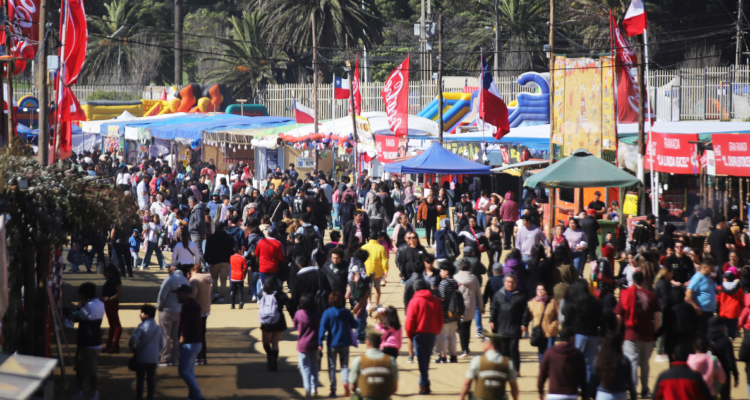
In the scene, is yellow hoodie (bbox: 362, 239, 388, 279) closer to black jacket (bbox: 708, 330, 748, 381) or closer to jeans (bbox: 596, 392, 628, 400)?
black jacket (bbox: 708, 330, 748, 381)

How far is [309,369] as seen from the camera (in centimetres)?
887

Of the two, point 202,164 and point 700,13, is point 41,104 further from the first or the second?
point 700,13

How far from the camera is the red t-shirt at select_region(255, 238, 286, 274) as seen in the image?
1221 cm

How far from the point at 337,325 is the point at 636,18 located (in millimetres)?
12099

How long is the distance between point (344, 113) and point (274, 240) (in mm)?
29784

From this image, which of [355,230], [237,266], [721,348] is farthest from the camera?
[355,230]

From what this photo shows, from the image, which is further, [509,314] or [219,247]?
[219,247]

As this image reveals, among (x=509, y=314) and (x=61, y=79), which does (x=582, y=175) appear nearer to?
(x=509, y=314)

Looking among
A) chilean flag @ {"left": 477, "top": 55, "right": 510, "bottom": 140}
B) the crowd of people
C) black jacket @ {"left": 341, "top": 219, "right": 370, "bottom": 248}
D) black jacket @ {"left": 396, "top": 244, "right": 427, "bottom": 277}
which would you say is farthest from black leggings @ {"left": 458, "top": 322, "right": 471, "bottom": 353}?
chilean flag @ {"left": 477, "top": 55, "right": 510, "bottom": 140}

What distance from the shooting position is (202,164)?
3419cm

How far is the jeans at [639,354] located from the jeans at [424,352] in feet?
6.99

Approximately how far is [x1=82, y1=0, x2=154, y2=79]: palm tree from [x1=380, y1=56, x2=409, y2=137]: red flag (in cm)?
3466

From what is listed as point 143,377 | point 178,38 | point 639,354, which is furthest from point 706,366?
point 178,38

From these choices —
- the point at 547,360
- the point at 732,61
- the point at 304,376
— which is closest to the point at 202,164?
the point at 304,376
